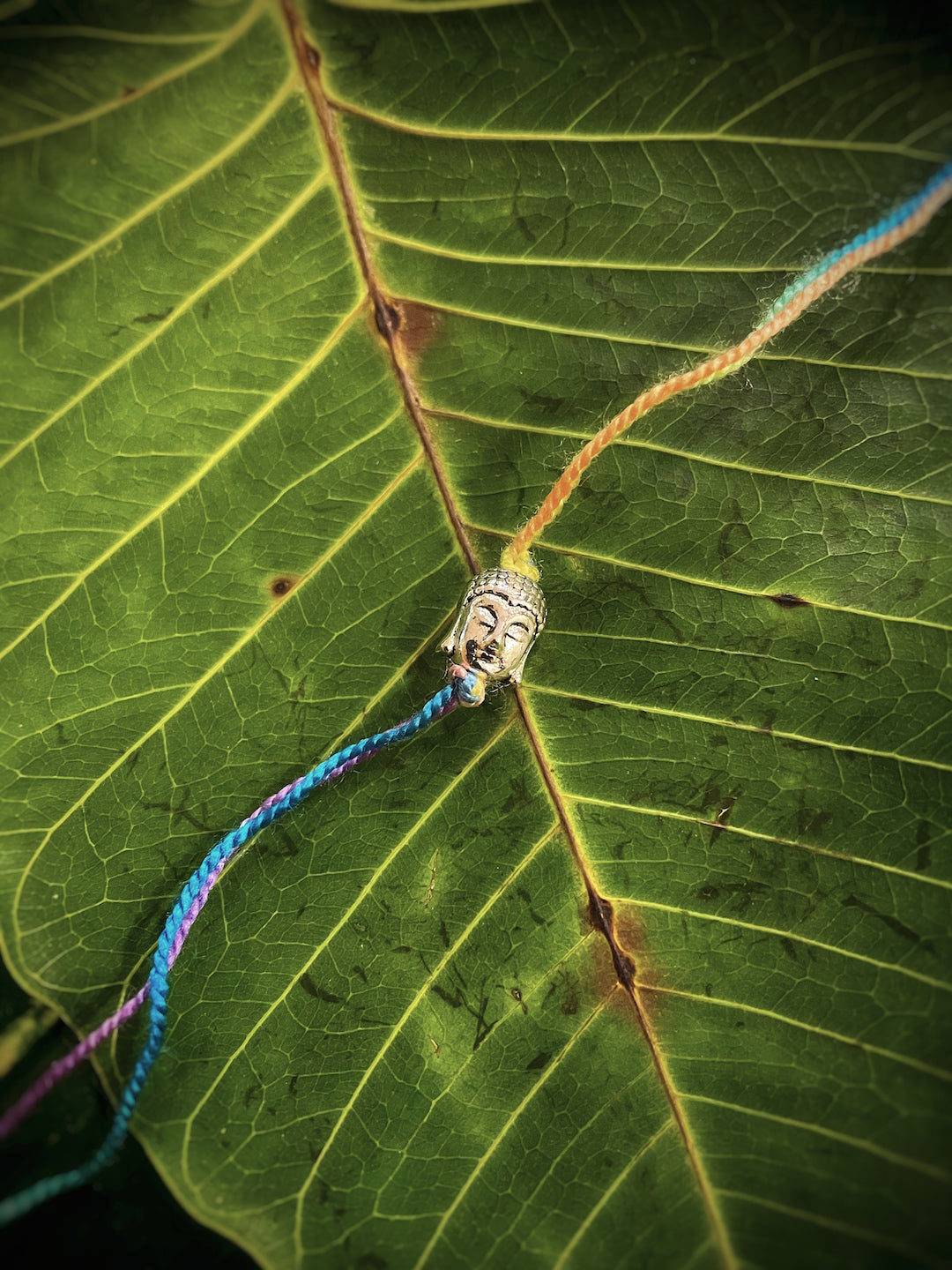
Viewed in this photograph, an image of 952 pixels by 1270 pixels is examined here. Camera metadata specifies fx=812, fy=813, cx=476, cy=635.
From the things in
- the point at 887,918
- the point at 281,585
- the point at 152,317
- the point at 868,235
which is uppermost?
the point at 152,317

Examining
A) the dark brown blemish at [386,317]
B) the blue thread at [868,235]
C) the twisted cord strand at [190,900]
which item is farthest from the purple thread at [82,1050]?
the blue thread at [868,235]

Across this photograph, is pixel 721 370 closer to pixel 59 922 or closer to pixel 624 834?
pixel 624 834

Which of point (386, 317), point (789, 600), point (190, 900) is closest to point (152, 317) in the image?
point (386, 317)

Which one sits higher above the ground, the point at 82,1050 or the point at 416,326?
the point at 416,326

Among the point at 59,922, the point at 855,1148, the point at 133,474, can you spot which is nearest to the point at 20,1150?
the point at 59,922

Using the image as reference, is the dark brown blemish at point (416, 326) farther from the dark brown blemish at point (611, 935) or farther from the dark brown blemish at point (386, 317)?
the dark brown blemish at point (611, 935)

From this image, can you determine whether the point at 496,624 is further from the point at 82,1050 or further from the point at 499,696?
the point at 82,1050
